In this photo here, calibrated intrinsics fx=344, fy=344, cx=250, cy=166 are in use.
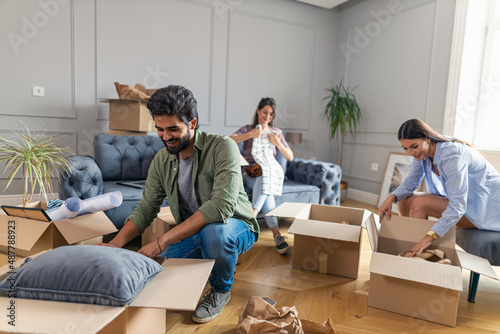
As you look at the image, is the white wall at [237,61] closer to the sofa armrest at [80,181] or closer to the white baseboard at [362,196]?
Answer: the white baseboard at [362,196]

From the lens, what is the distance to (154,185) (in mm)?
1635

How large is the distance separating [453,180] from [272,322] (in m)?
1.17

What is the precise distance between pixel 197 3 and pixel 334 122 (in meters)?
2.16

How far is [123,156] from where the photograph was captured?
2881 mm

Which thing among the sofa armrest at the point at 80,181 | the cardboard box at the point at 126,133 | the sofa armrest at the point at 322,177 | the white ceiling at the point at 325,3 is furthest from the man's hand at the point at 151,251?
the white ceiling at the point at 325,3

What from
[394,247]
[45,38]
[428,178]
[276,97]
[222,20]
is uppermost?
[222,20]

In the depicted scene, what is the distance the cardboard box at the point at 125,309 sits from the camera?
2.76 feet

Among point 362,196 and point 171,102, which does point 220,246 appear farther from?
point 362,196

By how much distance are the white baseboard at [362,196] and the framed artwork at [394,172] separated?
0.46 ft

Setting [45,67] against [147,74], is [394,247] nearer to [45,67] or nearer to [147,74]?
[147,74]

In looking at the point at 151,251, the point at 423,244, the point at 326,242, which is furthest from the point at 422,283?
the point at 151,251

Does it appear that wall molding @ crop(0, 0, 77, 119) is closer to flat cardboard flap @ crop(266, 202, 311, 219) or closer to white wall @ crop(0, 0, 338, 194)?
white wall @ crop(0, 0, 338, 194)

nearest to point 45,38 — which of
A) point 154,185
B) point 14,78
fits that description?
point 14,78

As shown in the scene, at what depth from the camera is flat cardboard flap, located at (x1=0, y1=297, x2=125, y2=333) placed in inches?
32.2
